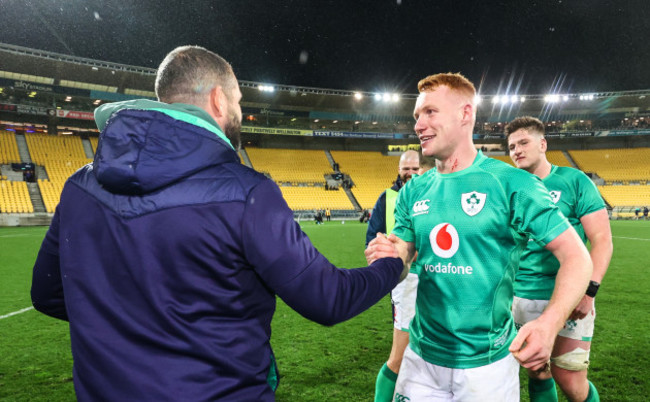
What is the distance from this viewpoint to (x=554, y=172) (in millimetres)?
3432

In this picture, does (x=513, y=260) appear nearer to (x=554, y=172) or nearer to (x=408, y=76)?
(x=554, y=172)

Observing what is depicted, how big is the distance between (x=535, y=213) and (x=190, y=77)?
1690 mm

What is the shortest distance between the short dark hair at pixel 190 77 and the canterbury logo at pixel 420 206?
1321 millimetres

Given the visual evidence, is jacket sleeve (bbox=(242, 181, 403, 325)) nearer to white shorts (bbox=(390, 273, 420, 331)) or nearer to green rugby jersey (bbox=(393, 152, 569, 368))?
green rugby jersey (bbox=(393, 152, 569, 368))

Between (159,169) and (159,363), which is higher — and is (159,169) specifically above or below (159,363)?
above

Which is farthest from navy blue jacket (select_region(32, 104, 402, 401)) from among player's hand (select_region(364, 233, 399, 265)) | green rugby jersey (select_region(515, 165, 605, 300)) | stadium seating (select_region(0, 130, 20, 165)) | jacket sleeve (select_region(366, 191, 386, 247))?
stadium seating (select_region(0, 130, 20, 165))

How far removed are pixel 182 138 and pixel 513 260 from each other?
5.97 ft

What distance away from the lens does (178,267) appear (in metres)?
1.16

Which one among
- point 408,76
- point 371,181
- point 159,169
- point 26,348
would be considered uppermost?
Answer: point 408,76

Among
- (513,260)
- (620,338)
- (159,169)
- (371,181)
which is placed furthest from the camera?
(371,181)

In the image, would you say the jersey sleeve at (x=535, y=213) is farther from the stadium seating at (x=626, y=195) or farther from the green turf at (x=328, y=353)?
the stadium seating at (x=626, y=195)

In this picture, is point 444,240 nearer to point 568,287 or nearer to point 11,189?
point 568,287

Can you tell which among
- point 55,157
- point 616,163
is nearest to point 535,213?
point 55,157

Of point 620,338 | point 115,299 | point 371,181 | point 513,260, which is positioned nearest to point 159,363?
point 115,299
